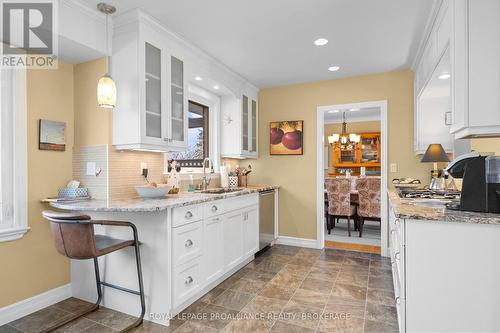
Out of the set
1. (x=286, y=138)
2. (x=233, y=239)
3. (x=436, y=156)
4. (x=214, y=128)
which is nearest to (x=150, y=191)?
(x=233, y=239)

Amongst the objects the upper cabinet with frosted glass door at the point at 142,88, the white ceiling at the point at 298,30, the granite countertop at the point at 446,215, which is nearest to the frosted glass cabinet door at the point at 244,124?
the white ceiling at the point at 298,30

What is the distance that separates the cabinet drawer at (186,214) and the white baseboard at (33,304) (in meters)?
1.30

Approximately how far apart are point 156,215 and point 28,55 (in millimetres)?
1730

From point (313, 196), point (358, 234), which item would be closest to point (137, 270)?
point (313, 196)

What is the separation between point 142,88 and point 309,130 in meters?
2.56

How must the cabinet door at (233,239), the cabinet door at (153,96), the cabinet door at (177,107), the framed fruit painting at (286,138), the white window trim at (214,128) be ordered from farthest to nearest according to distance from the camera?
the framed fruit painting at (286,138)
the white window trim at (214,128)
the cabinet door at (233,239)
the cabinet door at (177,107)
the cabinet door at (153,96)

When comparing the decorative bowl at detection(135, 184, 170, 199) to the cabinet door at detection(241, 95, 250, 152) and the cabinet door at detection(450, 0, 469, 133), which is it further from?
the cabinet door at detection(450, 0, 469, 133)

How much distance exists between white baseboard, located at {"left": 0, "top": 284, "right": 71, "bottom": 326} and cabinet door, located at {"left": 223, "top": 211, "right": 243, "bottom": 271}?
1.46 meters

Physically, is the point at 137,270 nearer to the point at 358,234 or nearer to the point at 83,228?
the point at 83,228

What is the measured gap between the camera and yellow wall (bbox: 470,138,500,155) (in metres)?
2.41

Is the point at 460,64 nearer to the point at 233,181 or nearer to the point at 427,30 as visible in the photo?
the point at 427,30

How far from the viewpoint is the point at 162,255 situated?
2.13 metres

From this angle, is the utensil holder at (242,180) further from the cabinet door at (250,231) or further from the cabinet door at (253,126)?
the cabinet door at (250,231)

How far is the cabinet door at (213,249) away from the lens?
2.60 meters
